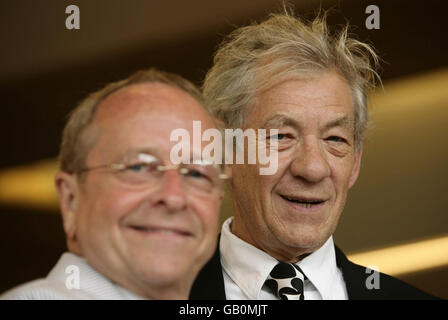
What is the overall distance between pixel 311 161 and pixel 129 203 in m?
0.47

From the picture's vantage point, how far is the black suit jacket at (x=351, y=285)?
1426 millimetres

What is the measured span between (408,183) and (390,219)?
0.10 metres

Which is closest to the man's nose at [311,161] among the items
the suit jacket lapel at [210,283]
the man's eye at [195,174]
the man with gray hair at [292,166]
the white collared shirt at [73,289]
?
the man with gray hair at [292,166]

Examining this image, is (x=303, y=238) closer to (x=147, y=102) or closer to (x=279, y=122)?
(x=279, y=122)

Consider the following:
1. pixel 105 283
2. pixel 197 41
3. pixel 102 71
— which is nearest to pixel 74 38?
pixel 102 71

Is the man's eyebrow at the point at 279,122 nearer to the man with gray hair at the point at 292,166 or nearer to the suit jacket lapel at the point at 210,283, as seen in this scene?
the man with gray hair at the point at 292,166

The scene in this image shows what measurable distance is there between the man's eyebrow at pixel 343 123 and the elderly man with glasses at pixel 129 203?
398mm

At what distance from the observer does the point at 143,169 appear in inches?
44.8

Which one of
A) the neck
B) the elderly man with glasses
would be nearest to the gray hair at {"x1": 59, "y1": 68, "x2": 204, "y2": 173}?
the elderly man with glasses

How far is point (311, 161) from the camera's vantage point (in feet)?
4.84

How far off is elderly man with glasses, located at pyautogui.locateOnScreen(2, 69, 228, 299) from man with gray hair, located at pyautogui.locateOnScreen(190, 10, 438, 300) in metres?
0.29

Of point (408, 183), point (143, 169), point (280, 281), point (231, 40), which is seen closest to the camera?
point (143, 169)

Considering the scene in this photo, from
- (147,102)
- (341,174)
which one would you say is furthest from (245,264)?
(147,102)

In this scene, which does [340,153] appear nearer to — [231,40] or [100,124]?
[231,40]
